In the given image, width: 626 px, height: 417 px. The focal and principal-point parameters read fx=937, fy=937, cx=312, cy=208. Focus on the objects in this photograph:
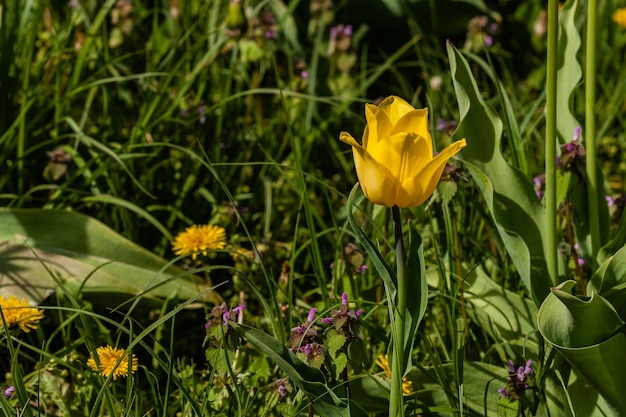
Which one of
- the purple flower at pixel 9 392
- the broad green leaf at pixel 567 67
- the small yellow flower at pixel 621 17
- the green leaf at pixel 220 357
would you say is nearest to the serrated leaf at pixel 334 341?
the green leaf at pixel 220 357

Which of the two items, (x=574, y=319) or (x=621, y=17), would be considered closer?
(x=574, y=319)

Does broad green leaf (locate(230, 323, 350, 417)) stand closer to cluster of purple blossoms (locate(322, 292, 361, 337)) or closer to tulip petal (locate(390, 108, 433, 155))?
cluster of purple blossoms (locate(322, 292, 361, 337))

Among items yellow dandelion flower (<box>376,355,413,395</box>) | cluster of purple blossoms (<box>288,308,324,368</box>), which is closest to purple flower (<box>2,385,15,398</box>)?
cluster of purple blossoms (<box>288,308,324,368</box>)

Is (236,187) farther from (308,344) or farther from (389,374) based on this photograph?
(308,344)

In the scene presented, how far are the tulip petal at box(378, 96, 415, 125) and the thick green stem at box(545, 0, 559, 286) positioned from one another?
34 centimetres

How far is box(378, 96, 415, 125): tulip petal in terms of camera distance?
1360 millimetres

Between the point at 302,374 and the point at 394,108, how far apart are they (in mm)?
417

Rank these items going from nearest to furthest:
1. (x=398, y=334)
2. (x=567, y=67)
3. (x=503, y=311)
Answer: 1. (x=398, y=334)
2. (x=503, y=311)
3. (x=567, y=67)

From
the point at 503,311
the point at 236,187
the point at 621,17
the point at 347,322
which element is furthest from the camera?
the point at 621,17

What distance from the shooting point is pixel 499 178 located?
178 cm

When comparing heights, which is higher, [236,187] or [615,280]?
[615,280]

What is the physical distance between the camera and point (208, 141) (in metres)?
2.67

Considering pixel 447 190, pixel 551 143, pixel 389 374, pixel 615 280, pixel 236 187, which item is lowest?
pixel 389 374

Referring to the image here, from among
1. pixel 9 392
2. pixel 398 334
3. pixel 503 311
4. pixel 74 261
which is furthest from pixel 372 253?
pixel 74 261
